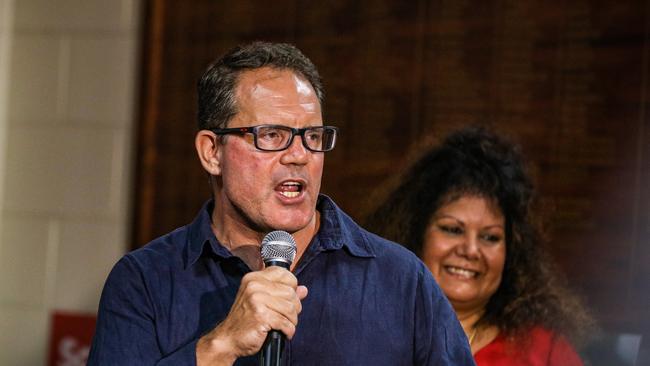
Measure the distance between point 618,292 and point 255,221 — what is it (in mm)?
2258

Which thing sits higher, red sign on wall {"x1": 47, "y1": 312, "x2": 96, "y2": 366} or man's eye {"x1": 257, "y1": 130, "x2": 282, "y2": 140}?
man's eye {"x1": 257, "y1": 130, "x2": 282, "y2": 140}

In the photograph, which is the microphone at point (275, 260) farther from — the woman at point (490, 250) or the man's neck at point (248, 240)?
the woman at point (490, 250)

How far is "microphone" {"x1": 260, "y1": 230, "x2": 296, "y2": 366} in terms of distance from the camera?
1565 millimetres

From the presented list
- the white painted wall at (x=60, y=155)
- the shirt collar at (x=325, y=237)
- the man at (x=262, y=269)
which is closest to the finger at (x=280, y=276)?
the man at (x=262, y=269)

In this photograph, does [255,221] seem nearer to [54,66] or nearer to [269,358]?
[269,358]

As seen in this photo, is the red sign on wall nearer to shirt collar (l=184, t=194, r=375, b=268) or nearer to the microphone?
shirt collar (l=184, t=194, r=375, b=268)

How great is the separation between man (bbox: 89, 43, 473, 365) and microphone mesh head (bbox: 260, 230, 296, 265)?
0.10 meters

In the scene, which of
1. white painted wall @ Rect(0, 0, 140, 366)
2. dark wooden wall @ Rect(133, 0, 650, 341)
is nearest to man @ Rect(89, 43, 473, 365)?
dark wooden wall @ Rect(133, 0, 650, 341)

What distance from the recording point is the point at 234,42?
14.1 feet

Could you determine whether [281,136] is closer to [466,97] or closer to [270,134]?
[270,134]

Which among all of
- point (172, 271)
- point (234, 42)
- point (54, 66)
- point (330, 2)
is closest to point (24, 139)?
point (54, 66)

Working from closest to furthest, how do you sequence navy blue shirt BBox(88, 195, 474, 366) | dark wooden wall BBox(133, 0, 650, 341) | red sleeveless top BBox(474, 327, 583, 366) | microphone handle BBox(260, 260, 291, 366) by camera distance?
1. microphone handle BBox(260, 260, 291, 366)
2. navy blue shirt BBox(88, 195, 474, 366)
3. red sleeveless top BBox(474, 327, 583, 366)
4. dark wooden wall BBox(133, 0, 650, 341)

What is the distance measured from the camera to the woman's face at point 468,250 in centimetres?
296

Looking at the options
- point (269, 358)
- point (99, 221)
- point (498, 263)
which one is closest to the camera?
point (269, 358)
